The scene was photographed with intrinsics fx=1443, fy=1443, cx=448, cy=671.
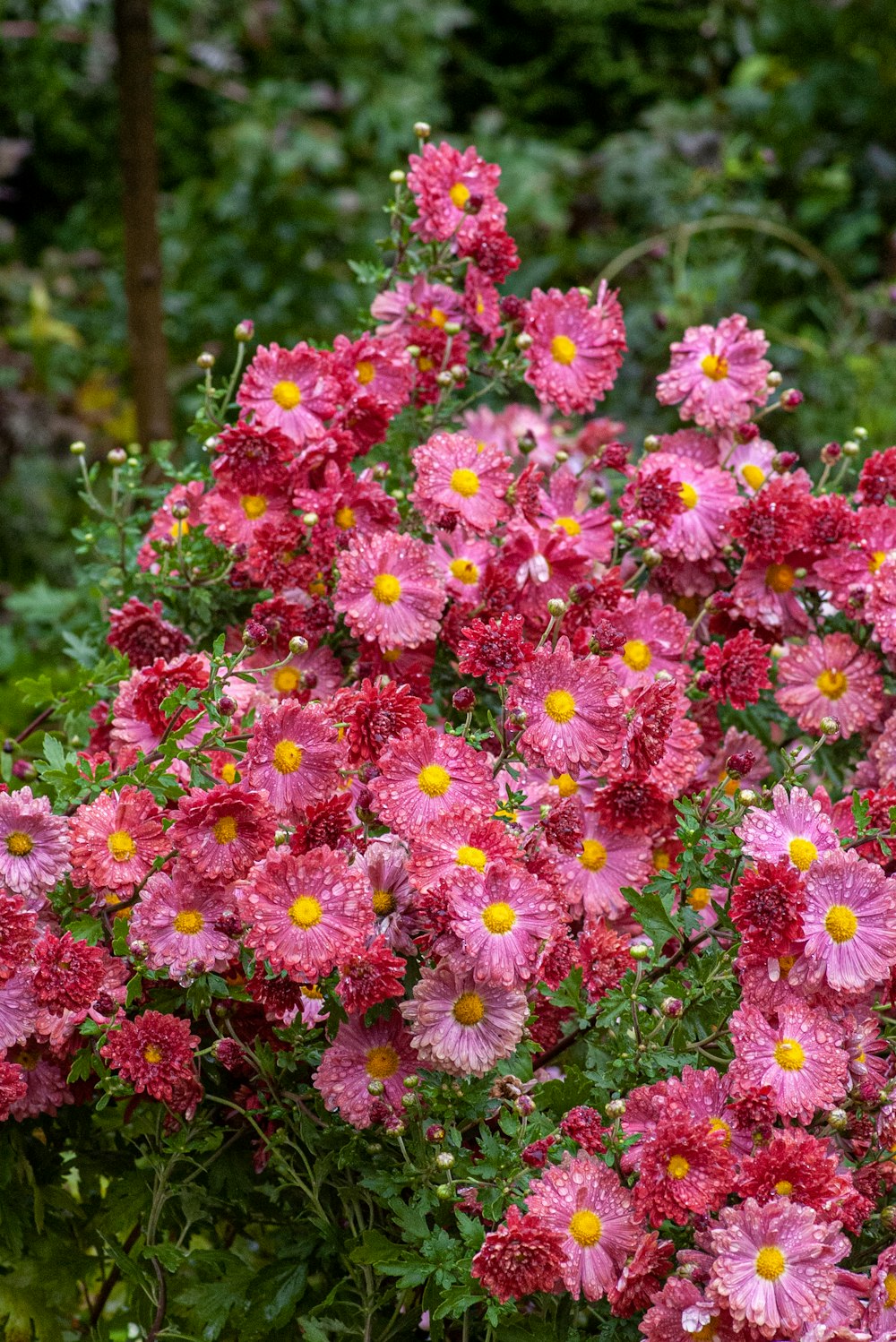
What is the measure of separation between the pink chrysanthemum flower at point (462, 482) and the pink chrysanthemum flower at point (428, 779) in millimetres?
289

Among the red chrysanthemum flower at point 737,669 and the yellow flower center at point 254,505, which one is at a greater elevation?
the yellow flower center at point 254,505

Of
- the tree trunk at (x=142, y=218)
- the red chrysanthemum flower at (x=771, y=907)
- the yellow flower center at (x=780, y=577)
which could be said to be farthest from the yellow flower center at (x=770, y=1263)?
the tree trunk at (x=142, y=218)

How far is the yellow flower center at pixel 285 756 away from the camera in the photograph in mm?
1140

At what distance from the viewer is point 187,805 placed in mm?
1081

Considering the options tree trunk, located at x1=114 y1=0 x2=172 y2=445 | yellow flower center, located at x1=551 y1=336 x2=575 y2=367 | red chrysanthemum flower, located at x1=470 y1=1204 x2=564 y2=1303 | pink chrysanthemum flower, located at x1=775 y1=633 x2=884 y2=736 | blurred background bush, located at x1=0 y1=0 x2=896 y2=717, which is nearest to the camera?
red chrysanthemum flower, located at x1=470 y1=1204 x2=564 y2=1303

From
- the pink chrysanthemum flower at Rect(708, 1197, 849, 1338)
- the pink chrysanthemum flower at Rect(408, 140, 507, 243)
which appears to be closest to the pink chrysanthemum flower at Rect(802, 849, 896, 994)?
the pink chrysanthemum flower at Rect(708, 1197, 849, 1338)

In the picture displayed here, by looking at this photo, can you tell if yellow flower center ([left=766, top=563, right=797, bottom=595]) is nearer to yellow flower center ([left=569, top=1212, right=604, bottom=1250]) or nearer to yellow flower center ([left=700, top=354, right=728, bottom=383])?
yellow flower center ([left=700, top=354, right=728, bottom=383])

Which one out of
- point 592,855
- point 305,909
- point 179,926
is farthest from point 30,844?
point 592,855

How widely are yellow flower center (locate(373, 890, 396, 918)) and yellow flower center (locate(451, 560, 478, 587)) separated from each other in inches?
14.4

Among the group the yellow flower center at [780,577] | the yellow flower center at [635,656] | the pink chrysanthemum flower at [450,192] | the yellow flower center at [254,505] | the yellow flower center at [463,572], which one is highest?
Result: the pink chrysanthemum flower at [450,192]

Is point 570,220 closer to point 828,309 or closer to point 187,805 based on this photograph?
point 828,309

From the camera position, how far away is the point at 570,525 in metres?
1.47

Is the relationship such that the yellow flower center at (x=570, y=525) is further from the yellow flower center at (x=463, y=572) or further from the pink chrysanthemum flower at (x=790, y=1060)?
the pink chrysanthemum flower at (x=790, y=1060)

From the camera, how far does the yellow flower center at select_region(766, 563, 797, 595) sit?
142 centimetres
